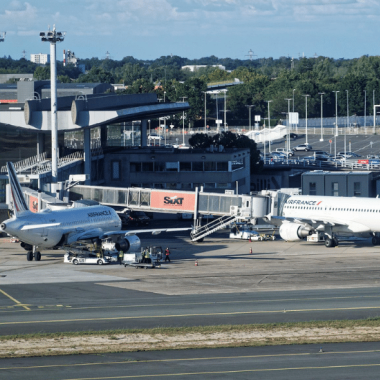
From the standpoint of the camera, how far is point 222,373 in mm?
30141

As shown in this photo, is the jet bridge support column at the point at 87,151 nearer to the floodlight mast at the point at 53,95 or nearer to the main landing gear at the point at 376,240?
the floodlight mast at the point at 53,95

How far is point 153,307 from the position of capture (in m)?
44.7

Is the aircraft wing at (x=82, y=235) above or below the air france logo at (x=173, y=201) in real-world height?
below

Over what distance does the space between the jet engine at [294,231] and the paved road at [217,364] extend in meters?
43.9

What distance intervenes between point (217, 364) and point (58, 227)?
35.5 metres

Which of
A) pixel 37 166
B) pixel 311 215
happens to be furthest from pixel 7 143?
pixel 311 215

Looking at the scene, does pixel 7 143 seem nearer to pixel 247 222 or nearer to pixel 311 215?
pixel 247 222

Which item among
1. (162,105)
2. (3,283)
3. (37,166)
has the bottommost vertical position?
(3,283)

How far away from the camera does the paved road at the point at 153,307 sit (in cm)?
4012

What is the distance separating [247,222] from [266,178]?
47.8m

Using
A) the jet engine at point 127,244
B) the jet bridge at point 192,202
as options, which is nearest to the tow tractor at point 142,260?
the jet engine at point 127,244

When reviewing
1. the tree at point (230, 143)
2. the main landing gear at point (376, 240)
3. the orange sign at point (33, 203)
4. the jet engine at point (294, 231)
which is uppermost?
the tree at point (230, 143)

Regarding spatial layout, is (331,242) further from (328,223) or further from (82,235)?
(82,235)

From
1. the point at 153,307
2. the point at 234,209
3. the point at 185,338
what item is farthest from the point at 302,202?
the point at 185,338
